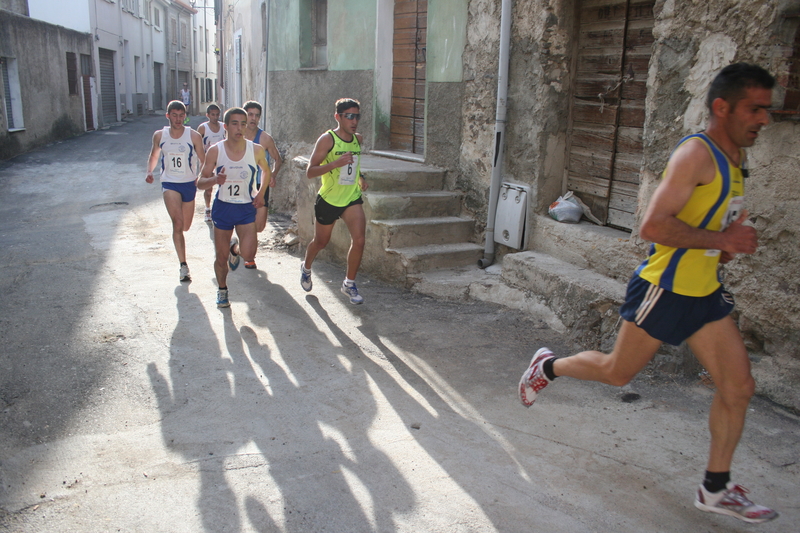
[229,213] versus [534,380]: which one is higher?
[229,213]

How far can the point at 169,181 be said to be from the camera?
21.8ft

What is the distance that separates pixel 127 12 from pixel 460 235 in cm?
2741

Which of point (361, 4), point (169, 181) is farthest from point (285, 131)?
point (169, 181)

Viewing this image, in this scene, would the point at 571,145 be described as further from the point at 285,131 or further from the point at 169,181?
the point at 285,131

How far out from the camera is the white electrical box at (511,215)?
624cm

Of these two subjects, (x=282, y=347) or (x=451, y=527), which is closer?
(x=451, y=527)

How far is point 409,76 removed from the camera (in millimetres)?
8680

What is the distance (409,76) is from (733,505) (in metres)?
7.02

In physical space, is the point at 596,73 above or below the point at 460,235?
above

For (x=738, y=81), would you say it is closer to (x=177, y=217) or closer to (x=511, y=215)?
(x=511, y=215)

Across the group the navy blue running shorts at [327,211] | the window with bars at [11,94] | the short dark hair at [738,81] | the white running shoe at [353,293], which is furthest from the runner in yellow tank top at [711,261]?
the window with bars at [11,94]

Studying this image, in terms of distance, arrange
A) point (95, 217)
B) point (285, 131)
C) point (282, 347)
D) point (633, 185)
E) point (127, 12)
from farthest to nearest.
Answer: point (127, 12) → point (285, 131) → point (95, 217) → point (633, 185) → point (282, 347)

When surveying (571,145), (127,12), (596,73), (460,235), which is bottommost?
(460,235)

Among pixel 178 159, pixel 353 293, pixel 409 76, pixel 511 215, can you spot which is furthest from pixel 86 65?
pixel 511 215
